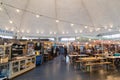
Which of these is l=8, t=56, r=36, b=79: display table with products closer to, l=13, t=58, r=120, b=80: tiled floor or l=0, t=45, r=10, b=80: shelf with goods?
l=0, t=45, r=10, b=80: shelf with goods

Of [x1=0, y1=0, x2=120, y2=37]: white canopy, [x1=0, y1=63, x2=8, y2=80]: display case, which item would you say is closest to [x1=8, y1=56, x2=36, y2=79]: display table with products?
[x1=0, y1=63, x2=8, y2=80]: display case

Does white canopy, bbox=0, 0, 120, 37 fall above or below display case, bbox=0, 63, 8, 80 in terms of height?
above

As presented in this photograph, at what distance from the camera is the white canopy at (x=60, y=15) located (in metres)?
12.4

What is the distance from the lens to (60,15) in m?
15.5

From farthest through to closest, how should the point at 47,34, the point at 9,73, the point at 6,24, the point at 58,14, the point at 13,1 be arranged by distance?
the point at 47,34 < the point at 6,24 < the point at 58,14 < the point at 13,1 < the point at 9,73

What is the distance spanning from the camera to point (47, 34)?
2173 centimetres

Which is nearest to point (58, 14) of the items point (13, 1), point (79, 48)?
point (13, 1)

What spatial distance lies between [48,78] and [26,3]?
867 centimetres

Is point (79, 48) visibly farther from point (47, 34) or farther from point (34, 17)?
point (34, 17)

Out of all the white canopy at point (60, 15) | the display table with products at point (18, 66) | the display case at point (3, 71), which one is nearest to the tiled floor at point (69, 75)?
the display table with products at point (18, 66)

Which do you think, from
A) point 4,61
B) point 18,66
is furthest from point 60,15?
point 4,61

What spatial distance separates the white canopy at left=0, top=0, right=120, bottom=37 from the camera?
12.4 m

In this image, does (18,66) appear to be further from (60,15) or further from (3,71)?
(60,15)

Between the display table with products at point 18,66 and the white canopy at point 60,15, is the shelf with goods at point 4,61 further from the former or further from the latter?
the white canopy at point 60,15
